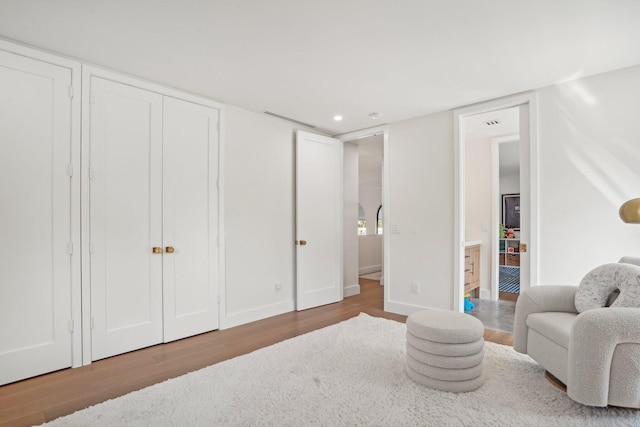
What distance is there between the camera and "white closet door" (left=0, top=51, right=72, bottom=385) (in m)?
2.40

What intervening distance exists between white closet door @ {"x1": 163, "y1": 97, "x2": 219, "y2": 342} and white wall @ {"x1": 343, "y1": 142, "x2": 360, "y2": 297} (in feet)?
7.65

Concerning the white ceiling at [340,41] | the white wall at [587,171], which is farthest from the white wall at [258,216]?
the white wall at [587,171]

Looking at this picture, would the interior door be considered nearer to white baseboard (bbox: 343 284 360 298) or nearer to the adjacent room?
the adjacent room

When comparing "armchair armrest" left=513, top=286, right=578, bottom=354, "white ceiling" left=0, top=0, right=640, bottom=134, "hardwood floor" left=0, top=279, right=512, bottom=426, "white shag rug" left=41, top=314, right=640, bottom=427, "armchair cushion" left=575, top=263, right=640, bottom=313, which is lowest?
"hardwood floor" left=0, top=279, right=512, bottom=426

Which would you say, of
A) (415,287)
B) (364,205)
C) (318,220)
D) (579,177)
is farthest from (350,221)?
(364,205)

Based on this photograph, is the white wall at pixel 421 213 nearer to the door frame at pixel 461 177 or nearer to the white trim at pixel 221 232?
the door frame at pixel 461 177

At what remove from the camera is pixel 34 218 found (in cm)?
251

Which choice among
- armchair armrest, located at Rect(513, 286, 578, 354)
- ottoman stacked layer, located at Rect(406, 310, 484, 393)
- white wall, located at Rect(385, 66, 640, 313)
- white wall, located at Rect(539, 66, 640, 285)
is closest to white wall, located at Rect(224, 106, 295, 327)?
white wall, located at Rect(385, 66, 640, 313)

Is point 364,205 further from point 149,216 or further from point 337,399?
point 337,399

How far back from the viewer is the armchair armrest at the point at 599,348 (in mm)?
1815

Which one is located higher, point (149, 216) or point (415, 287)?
point (149, 216)

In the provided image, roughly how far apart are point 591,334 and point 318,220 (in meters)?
3.25

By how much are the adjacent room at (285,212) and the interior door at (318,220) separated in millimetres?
105

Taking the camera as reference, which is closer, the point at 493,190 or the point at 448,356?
the point at 448,356
